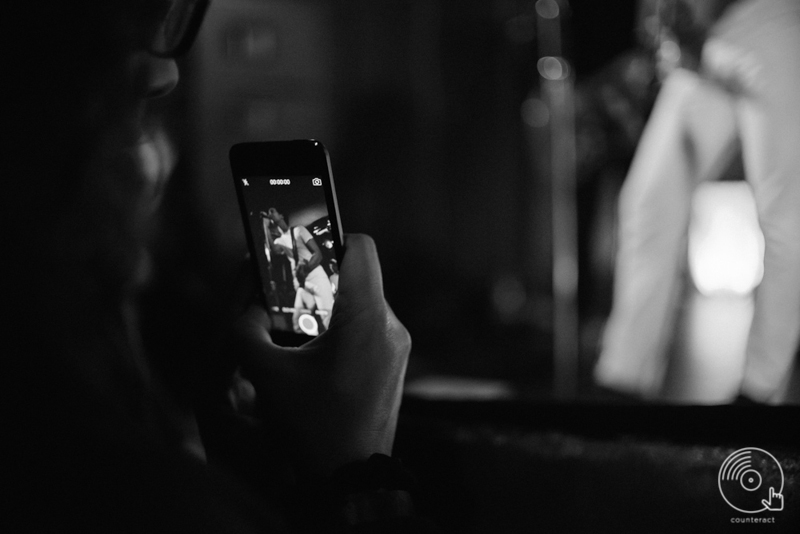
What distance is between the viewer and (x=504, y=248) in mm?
3145

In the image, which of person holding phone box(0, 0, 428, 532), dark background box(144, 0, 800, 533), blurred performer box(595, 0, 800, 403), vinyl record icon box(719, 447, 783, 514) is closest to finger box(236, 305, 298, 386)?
person holding phone box(0, 0, 428, 532)

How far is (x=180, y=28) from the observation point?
1.73ft

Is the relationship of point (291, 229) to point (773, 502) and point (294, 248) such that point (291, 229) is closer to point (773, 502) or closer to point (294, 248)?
point (294, 248)

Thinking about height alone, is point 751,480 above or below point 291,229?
below

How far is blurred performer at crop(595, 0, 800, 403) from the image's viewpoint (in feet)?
2.03

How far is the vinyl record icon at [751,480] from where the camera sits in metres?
0.46

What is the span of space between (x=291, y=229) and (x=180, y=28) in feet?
0.58

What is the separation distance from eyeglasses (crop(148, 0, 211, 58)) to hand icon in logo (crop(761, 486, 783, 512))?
1.74 feet

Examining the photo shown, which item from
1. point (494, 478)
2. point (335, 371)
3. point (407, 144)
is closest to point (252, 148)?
point (335, 371)

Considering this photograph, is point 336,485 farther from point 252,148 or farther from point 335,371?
point 252,148

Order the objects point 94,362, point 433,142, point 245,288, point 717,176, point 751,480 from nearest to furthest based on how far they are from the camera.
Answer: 1. point 94,362
2. point 751,480
3. point 245,288
4. point 717,176
5. point 433,142

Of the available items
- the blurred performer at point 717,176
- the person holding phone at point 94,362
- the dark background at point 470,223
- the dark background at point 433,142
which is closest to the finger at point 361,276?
the person holding phone at point 94,362

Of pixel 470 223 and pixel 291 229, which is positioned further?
pixel 470 223

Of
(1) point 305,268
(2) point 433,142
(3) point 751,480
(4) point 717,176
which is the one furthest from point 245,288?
(2) point 433,142
